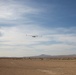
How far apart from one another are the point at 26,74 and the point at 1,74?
2827mm

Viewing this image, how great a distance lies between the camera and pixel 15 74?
26.7m

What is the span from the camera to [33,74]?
27.4 metres

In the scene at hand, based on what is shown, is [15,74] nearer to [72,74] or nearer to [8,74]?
[8,74]

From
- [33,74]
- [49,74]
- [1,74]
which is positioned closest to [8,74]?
[1,74]

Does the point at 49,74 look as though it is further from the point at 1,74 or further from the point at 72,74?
the point at 1,74

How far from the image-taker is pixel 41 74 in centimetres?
2756

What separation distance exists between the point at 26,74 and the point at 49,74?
2707 mm

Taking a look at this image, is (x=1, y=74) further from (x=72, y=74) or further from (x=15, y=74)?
(x=72, y=74)

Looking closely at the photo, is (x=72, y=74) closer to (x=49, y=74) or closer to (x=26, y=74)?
(x=49, y=74)

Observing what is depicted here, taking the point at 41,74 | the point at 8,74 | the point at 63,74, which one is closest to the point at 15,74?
the point at 8,74

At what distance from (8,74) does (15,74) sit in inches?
31.4

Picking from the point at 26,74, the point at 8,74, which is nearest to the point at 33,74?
the point at 26,74

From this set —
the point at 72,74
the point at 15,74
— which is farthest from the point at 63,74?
the point at 15,74

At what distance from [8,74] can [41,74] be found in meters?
3.86
